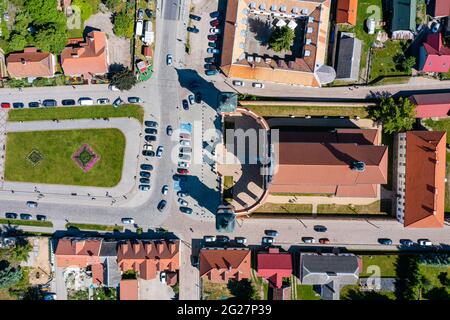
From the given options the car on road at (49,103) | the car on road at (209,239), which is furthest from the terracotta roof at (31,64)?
the car on road at (209,239)

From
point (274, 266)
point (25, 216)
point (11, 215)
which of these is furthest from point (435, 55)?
point (11, 215)

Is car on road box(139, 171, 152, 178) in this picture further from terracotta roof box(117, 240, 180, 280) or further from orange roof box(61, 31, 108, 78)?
orange roof box(61, 31, 108, 78)

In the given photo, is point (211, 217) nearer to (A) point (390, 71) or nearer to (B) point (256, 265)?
(B) point (256, 265)

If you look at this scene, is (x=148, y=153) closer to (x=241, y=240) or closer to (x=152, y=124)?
(x=152, y=124)

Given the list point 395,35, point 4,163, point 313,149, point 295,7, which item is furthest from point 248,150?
point 4,163

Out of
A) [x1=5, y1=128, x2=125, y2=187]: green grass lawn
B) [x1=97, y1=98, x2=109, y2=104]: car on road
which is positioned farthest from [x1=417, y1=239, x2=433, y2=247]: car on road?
[x1=97, y1=98, x2=109, y2=104]: car on road
